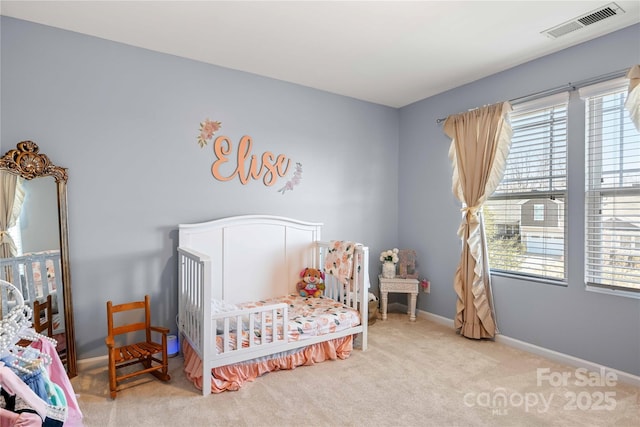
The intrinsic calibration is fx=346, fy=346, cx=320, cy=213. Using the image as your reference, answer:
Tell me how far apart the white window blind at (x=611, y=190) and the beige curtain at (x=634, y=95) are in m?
0.08

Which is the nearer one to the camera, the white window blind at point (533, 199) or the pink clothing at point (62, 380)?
the pink clothing at point (62, 380)

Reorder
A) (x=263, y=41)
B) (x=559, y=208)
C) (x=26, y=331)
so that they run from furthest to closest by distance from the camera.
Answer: (x=559, y=208)
(x=263, y=41)
(x=26, y=331)

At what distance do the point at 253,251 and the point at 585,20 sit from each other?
2.93 meters

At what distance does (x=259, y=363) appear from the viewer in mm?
2375

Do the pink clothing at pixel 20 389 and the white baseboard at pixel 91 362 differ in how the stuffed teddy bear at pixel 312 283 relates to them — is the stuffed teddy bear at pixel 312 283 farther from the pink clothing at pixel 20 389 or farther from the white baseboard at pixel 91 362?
the pink clothing at pixel 20 389

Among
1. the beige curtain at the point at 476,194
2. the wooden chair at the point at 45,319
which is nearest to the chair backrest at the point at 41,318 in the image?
the wooden chair at the point at 45,319

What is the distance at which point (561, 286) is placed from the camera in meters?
2.67

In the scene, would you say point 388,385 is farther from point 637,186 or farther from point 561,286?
point 637,186

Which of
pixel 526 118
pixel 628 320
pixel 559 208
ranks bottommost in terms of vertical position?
pixel 628 320

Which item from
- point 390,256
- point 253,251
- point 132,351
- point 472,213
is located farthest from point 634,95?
point 132,351

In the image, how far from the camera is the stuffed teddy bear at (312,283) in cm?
317

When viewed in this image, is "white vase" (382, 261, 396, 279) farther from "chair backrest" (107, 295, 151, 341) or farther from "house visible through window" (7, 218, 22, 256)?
"house visible through window" (7, 218, 22, 256)

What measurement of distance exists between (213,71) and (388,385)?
2.79 meters

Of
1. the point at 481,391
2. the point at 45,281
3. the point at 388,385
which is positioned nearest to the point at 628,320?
the point at 481,391
